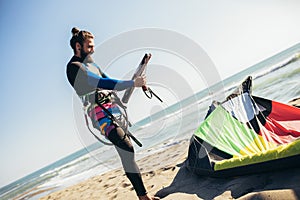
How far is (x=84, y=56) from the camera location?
288 centimetres

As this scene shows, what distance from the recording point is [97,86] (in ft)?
8.70

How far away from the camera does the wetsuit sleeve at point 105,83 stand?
261 cm

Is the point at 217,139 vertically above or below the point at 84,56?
below

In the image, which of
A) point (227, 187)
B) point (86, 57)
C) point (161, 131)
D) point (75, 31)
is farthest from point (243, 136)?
point (161, 131)

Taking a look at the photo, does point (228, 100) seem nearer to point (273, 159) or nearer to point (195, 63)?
point (195, 63)

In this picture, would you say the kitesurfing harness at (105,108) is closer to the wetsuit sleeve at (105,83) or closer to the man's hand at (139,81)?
the wetsuit sleeve at (105,83)

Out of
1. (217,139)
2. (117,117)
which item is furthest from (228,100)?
(117,117)

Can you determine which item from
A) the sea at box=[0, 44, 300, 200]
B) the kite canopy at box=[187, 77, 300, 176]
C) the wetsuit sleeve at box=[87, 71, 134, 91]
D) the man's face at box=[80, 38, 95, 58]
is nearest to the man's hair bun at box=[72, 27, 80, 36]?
the man's face at box=[80, 38, 95, 58]

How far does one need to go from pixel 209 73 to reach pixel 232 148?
109cm

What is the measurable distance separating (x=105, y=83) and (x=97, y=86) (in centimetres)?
10

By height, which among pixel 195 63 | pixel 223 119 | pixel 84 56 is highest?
pixel 84 56

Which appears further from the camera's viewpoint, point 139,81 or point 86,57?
point 86,57

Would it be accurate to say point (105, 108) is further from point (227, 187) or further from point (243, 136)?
point (243, 136)

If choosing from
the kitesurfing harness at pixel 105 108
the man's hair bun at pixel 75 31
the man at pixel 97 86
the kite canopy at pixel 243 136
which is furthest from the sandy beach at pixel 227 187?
the man's hair bun at pixel 75 31
